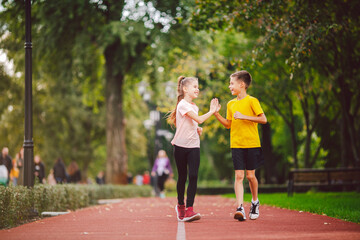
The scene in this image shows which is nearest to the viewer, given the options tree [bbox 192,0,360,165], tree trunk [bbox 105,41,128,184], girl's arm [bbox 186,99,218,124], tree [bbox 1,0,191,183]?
girl's arm [bbox 186,99,218,124]

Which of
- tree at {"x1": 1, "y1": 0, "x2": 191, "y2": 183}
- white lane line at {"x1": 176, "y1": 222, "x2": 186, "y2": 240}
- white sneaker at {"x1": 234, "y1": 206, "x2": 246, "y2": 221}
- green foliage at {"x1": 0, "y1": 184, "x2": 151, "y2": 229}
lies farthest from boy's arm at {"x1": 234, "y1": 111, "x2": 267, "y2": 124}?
tree at {"x1": 1, "y1": 0, "x2": 191, "y2": 183}

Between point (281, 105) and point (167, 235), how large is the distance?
2224 centimetres

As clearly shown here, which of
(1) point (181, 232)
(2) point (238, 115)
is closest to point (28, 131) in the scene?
(2) point (238, 115)

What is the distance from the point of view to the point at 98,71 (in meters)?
25.4

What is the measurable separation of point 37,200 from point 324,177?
1079 cm

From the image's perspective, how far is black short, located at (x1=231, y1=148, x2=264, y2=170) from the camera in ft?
26.2

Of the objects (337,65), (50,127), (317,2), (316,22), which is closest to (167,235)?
(316,22)

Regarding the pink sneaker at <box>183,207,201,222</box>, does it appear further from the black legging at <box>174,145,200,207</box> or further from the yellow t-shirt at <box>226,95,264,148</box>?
the yellow t-shirt at <box>226,95,264,148</box>

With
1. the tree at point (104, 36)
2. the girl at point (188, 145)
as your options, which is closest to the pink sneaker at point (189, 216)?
the girl at point (188, 145)

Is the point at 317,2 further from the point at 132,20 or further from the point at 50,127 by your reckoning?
the point at 50,127

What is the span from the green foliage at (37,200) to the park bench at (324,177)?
6.50 m

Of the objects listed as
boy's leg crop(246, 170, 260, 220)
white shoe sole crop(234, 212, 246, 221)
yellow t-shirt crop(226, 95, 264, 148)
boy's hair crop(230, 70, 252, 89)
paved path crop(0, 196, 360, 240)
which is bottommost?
paved path crop(0, 196, 360, 240)

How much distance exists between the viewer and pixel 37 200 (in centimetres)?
1030

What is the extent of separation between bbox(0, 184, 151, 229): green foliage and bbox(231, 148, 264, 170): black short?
11.2ft
